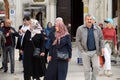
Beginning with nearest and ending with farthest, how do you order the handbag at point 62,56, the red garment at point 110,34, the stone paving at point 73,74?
1. the handbag at point 62,56
2. the stone paving at point 73,74
3. the red garment at point 110,34

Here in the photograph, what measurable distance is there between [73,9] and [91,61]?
96.7 feet

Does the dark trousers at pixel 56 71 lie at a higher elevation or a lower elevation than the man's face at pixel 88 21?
lower

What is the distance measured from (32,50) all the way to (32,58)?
23 centimetres

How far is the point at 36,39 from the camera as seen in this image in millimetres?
11586

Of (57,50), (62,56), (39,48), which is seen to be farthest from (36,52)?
(62,56)

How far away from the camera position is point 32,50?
11672 millimetres

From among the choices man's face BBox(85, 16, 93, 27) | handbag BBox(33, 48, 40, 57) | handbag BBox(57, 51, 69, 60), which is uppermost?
man's face BBox(85, 16, 93, 27)

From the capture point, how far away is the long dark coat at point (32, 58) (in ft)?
38.1

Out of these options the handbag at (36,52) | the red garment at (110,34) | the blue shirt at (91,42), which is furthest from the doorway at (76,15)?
the blue shirt at (91,42)

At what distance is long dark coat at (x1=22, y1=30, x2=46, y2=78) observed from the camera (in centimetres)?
1161

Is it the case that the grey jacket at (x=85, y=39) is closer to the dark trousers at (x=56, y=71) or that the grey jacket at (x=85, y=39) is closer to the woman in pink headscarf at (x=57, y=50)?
the woman in pink headscarf at (x=57, y=50)

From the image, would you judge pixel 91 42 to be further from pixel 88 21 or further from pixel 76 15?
pixel 76 15

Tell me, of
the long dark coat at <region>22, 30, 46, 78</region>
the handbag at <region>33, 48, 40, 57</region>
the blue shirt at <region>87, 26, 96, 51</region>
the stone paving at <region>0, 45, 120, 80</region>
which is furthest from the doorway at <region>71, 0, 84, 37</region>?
the blue shirt at <region>87, 26, 96, 51</region>

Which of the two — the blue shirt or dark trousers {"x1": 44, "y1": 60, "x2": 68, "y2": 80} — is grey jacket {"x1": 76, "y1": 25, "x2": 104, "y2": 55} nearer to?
the blue shirt
